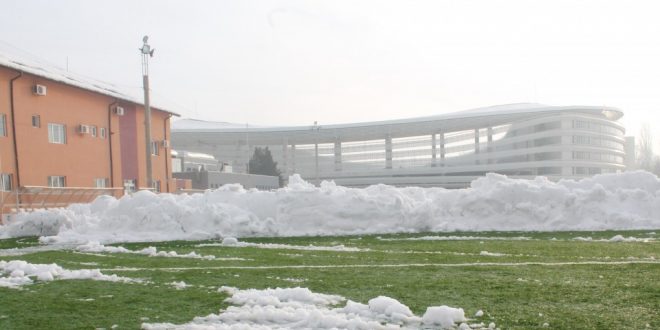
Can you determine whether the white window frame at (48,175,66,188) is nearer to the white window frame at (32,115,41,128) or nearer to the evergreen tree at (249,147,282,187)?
the white window frame at (32,115,41,128)

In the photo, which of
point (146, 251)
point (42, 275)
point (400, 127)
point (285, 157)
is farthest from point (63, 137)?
point (285, 157)

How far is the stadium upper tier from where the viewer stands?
78250mm

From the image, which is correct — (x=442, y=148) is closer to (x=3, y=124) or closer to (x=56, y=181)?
(x=56, y=181)

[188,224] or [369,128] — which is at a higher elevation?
[369,128]

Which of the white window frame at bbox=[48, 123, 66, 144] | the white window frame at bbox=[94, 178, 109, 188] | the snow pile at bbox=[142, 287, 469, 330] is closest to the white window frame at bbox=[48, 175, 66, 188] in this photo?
the white window frame at bbox=[48, 123, 66, 144]

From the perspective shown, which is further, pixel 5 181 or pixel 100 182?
pixel 100 182

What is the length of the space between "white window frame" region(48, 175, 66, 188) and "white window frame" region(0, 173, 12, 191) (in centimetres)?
213

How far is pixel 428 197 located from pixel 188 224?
7.21 m

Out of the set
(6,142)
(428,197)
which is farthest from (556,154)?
(6,142)

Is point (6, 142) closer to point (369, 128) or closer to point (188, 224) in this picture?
point (188, 224)

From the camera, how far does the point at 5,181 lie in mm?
20172

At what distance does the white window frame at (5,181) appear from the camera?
65.2ft

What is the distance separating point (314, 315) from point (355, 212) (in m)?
10.8

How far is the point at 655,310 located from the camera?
4555mm
